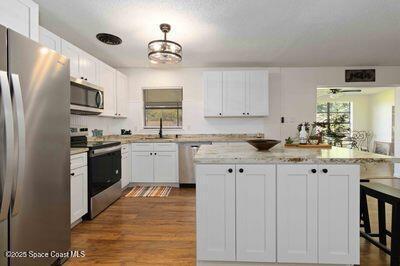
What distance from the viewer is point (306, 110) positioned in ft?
15.8

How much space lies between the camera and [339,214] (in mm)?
1661

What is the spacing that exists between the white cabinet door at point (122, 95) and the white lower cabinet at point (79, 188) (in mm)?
1961

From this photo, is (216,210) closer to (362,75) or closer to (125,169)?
(125,169)

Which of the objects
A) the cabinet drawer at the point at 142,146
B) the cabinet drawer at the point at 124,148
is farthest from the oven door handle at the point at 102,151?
the cabinet drawer at the point at 142,146

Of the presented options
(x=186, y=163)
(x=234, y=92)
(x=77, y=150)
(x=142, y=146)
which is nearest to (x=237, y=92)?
(x=234, y=92)

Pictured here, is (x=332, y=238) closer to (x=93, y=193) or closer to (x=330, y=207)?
(x=330, y=207)

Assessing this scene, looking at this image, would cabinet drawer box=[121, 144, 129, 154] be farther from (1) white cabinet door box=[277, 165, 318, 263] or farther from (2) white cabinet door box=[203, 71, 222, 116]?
(1) white cabinet door box=[277, 165, 318, 263]

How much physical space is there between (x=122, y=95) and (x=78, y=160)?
7.66 ft

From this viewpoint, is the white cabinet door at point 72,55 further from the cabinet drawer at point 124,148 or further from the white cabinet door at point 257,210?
the white cabinet door at point 257,210

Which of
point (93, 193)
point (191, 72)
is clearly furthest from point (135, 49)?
A: point (93, 193)

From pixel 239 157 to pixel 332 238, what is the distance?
2.92ft

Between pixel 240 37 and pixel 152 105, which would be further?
pixel 152 105

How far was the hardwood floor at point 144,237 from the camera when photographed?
→ 6.38 feet

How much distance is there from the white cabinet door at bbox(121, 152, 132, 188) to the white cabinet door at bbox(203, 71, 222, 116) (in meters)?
1.70
